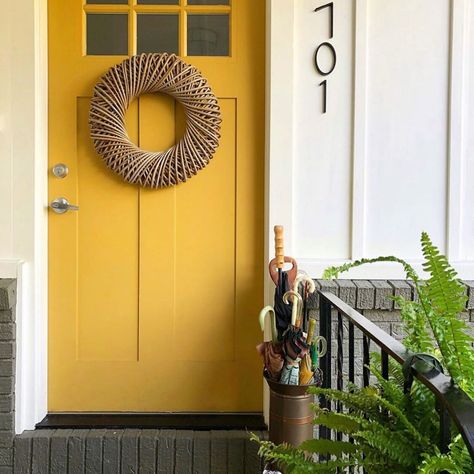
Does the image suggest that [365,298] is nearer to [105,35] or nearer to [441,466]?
[441,466]

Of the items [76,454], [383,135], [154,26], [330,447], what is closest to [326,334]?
[330,447]

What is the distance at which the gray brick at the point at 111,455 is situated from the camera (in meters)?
1.90

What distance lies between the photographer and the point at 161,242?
2.07m

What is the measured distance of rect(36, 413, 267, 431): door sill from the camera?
6.48 feet

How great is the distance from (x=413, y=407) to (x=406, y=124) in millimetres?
A: 1383

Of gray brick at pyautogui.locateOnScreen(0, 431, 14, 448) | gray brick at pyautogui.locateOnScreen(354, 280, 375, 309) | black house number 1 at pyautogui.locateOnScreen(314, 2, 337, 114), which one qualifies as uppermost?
black house number 1 at pyautogui.locateOnScreen(314, 2, 337, 114)

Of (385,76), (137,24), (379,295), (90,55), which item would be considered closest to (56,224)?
(90,55)

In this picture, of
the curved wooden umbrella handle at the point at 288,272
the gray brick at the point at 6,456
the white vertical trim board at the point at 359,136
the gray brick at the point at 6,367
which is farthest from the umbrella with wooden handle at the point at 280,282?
the gray brick at the point at 6,456

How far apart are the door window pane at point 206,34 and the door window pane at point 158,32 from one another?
62 millimetres

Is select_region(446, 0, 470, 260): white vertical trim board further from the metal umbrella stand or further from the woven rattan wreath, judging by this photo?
the woven rattan wreath

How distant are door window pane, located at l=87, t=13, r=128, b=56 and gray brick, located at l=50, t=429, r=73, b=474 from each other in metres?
1.54

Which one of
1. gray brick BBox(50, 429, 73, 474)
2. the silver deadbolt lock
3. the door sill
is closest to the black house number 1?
the silver deadbolt lock

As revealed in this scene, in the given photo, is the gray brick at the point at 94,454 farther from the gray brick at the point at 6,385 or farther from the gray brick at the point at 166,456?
the gray brick at the point at 6,385

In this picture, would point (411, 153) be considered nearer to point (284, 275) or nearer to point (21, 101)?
point (284, 275)
